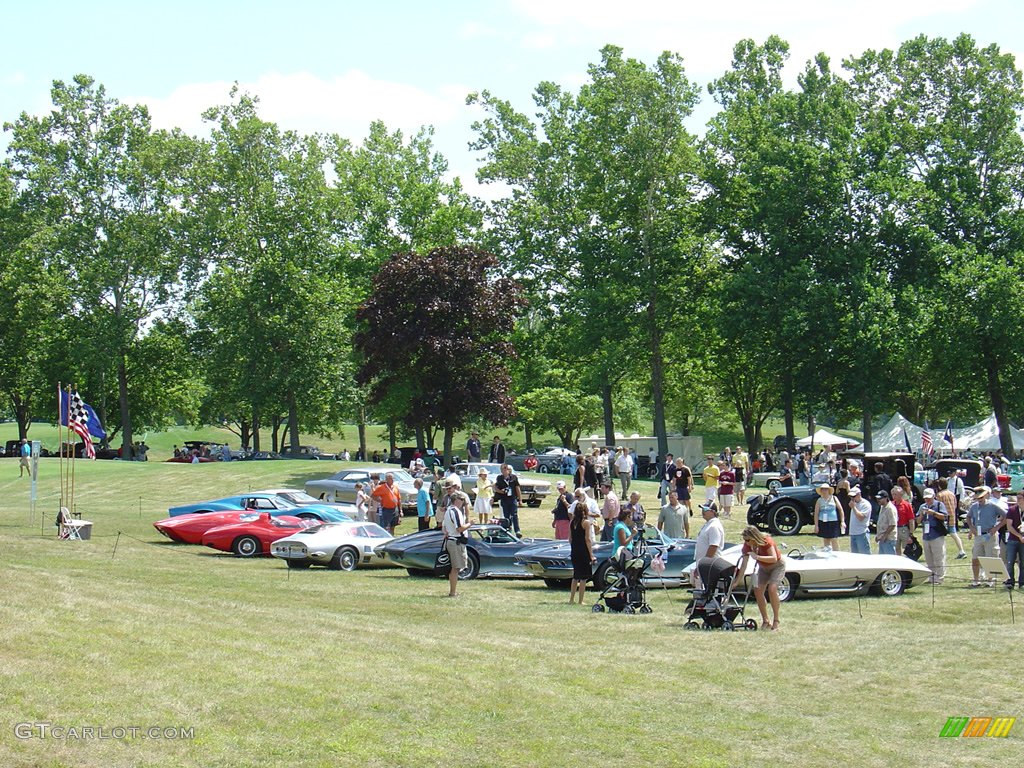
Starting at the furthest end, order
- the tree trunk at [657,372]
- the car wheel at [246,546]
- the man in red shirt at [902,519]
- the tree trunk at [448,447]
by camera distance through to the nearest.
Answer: the tree trunk at [657,372] < the tree trunk at [448,447] < the car wheel at [246,546] < the man in red shirt at [902,519]

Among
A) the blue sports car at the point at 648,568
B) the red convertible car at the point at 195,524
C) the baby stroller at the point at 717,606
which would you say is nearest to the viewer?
the baby stroller at the point at 717,606

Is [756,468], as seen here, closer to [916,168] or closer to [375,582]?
[916,168]

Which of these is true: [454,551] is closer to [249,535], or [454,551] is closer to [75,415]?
[249,535]

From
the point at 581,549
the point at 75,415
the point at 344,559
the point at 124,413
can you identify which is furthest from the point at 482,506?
the point at 124,413

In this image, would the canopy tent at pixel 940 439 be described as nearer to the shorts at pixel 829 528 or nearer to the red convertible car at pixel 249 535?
the shorts at pixel 829 528

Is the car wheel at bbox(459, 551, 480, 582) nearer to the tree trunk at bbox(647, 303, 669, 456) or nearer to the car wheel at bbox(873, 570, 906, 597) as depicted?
the car wheel at bbox(873, 570, 906, 597)

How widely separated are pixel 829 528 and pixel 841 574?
3436 millimetres

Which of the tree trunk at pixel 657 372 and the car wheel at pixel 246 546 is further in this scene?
the tree trunk at pixel 657 372

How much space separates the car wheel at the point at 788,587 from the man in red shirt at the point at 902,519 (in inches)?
139

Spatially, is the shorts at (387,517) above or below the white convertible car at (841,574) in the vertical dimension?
above

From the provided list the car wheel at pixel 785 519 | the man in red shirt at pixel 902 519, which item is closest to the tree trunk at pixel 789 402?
the car wheel at pixel 785 519

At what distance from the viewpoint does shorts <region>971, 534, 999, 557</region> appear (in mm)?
19672

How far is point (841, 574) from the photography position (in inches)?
731

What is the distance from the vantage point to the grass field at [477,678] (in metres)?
9.03
